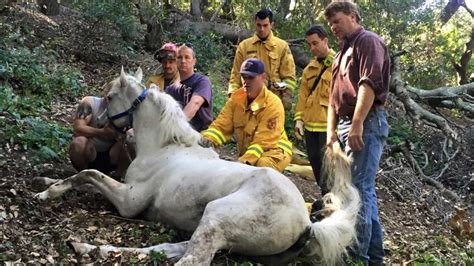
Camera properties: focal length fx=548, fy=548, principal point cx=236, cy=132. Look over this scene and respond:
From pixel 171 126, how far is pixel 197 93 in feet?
2.64

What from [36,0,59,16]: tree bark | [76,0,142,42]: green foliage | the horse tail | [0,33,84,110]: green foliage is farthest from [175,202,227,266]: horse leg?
[36,0,59,16]: tree bark

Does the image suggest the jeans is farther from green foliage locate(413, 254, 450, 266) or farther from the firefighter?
the firefighter

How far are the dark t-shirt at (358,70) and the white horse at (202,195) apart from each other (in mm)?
509

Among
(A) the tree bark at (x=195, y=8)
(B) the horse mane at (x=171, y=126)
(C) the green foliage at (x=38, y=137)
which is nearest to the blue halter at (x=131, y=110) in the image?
(B) the horse mane at (x=171, y=126)

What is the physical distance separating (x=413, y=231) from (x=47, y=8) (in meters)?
9.20

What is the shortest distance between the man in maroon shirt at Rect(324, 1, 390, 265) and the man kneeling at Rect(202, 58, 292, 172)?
0.88 m

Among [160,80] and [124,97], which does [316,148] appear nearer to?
[160,80]

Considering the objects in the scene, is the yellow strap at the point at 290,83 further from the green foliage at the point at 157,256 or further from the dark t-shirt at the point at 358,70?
the green foliage at the point at 157,256

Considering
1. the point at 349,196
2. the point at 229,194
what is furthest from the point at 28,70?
the point at 349,196

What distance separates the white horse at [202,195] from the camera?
387 centimetres

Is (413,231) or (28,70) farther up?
(28,70)

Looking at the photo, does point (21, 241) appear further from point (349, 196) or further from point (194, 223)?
point (349, 196)

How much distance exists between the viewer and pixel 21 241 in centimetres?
395

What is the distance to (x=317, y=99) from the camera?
5898 mm
